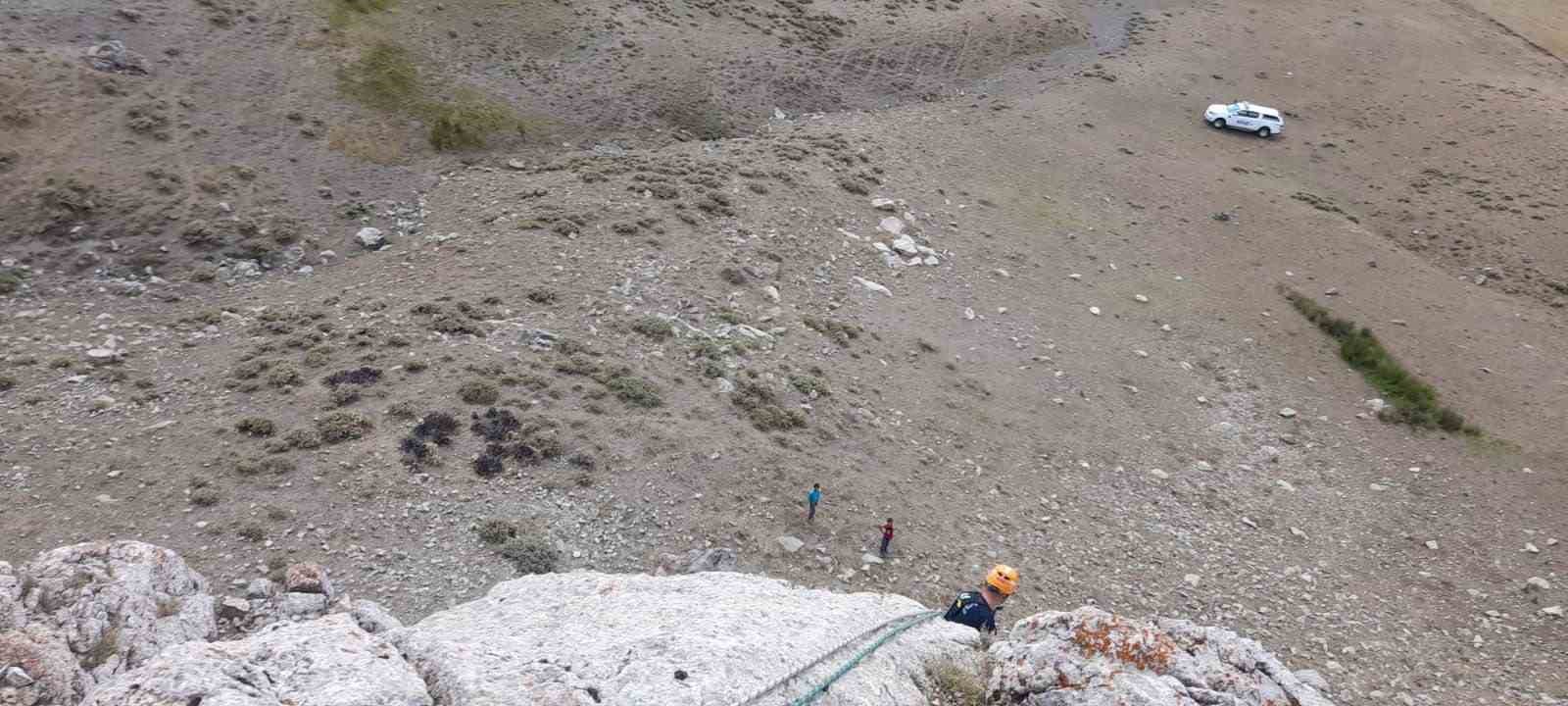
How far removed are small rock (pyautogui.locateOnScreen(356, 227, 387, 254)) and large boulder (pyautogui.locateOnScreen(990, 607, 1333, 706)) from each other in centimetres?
2209

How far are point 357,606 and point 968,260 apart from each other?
2350cm

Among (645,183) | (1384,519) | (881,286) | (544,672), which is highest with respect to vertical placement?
(544,672)

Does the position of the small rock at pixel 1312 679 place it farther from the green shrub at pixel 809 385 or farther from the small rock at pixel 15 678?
the small rock at pixel 15 678

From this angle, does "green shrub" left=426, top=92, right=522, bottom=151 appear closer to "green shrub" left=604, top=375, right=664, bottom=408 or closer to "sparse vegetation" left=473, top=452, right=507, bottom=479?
"green shrub" left=604, top=375, right=664, bottom=408

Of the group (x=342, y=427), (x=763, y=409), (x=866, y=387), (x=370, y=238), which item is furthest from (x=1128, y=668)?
(x=370, y=238)

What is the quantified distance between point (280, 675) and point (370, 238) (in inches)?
793

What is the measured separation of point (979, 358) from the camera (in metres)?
25.1

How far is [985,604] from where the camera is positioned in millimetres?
12180

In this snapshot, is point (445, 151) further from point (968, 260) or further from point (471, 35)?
point (968, 260)

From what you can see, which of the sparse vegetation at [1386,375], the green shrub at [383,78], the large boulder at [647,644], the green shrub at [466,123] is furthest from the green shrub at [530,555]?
the sparse vegetation at [1386,375]

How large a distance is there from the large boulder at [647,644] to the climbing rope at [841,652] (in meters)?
0.10

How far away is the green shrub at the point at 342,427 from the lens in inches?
659

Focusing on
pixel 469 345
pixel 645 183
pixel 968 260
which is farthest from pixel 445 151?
pixel 968 260

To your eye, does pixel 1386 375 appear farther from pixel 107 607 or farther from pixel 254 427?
pixel 107 607
